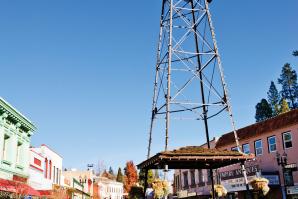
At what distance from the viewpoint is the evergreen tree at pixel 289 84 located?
63.4m

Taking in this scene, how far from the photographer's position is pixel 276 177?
106 feet

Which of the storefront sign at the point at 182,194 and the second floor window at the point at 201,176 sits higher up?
the second floor window at the point at 201,176

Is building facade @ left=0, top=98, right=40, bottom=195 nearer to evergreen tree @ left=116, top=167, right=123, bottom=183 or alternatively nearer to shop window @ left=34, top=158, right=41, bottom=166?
shop window @ left=34, top=158, right=41, bottom=166

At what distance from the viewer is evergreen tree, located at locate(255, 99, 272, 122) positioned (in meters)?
60.4

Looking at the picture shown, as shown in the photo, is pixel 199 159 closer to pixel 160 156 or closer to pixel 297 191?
pixel 160 156

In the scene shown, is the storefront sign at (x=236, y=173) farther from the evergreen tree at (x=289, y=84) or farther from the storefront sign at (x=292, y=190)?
the evergreen tree at (x=289, y=84)

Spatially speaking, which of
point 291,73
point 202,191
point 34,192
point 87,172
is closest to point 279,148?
point 202,191

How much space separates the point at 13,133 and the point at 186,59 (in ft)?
39.0

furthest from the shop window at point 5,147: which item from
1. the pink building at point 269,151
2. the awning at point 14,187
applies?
the pink building at point 269,151

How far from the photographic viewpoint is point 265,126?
35.2 metres

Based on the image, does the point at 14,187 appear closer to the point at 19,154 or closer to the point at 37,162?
the point at 19,154

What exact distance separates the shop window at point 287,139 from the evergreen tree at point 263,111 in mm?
28245

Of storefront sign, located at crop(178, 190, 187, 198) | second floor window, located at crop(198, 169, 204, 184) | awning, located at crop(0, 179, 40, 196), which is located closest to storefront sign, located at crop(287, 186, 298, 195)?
second floor window, located at crop(198, 169, 204, 184)

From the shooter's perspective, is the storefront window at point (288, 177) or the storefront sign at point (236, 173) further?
the storefront sign at point (236, 173)
